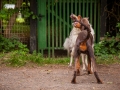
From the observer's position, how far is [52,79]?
7746 millimetres

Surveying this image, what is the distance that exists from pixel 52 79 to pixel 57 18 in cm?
376

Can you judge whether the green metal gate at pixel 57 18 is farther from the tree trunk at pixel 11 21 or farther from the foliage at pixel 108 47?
the tree trunk at pixel 11 21

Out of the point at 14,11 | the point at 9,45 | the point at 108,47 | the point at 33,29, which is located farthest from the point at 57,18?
the point at 108,47

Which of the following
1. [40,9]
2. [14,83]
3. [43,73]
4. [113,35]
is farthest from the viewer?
[113,35]

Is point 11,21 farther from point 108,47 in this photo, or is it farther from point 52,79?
point 52,79

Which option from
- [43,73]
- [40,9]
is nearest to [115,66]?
[43,73]

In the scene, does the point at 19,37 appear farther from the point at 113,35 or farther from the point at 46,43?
the point at 113,35

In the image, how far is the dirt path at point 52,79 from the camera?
271 inches

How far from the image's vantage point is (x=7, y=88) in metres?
6.83

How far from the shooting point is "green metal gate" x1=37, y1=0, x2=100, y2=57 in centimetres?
1101

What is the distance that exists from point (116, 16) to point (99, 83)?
4.98m

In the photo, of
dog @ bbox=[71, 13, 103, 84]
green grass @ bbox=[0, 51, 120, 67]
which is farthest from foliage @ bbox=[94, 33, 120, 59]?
dog @ bbox=[71, 13, 103, 84]

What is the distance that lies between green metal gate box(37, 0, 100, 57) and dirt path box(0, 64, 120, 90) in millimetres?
1736

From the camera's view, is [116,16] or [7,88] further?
[116,16]
